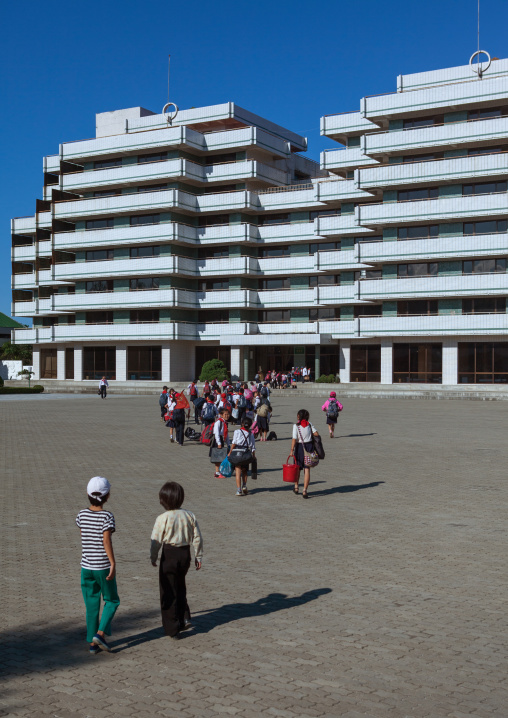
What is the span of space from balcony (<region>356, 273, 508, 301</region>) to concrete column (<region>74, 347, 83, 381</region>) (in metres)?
27.8

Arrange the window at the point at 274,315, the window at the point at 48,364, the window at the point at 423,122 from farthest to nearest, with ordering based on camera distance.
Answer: the window at the point at 48,364 < the window at the point at 274,315 < the window at the point at 423,122

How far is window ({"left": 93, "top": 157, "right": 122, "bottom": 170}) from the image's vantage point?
6925 centimetres

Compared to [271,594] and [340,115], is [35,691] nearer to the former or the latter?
[271,594]

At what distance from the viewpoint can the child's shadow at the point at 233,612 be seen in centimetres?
661

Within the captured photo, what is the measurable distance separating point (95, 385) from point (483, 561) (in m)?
58.2

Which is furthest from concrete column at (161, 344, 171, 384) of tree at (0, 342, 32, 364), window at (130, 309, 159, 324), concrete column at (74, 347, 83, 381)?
tree at (0, 342, 32, 364)

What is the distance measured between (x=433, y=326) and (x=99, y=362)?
103 feet

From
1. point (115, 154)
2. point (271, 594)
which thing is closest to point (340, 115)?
point (115, 154)

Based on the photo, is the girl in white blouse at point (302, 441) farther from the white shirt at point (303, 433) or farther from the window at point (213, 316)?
the window at point (213, 316)

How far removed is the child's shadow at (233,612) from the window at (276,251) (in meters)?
59.4

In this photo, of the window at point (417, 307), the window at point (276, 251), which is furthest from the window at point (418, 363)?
the window at point (276, 251)

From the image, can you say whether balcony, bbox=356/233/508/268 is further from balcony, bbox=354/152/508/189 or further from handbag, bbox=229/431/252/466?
handbag, bbox=229/431/252/466

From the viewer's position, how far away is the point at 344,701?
17.1 ft

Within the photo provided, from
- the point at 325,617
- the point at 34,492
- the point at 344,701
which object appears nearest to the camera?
the point at 344,701
